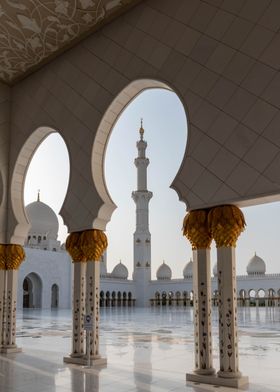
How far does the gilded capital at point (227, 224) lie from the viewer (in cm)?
427

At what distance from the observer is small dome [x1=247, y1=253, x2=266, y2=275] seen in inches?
1177

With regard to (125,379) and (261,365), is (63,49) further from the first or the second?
(261,365)

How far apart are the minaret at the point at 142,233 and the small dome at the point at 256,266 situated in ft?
22.8

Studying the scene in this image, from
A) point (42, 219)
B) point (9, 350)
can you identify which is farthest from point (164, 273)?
point (9, 350)

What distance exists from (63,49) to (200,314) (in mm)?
3960

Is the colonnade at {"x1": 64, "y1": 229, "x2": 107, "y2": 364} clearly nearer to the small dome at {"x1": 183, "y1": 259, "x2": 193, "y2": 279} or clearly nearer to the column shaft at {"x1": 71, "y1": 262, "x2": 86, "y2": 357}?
the column shaft at {"x1": 71, "y1": 262, "x2": 86, "y2": 357}

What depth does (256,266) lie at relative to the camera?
30.0 meters

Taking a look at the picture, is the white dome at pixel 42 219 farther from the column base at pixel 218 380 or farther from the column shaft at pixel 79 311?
the column base at pixel 218 380

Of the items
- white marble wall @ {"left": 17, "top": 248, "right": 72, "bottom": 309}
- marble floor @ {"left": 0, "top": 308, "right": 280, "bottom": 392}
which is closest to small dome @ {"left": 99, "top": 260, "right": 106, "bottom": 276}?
white marble wall @ {"left": 17, "top": 248, "right": 72, "bottom": 309}

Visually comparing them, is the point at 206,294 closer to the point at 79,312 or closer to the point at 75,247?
the point at 79,312

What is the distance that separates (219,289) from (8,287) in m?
3.68

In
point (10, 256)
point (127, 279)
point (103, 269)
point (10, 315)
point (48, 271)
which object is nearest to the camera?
point (10, 315)

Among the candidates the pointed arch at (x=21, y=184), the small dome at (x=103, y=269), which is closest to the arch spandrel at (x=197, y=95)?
the pointed arch at (x=21, y=184)

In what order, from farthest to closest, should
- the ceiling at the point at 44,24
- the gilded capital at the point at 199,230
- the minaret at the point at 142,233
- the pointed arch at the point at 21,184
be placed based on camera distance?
the minaret at the point at 142,233, the pointed arch at the point at 21,184, the ceiling at the point at 44,24, the gilded capital at the point at 199,230
